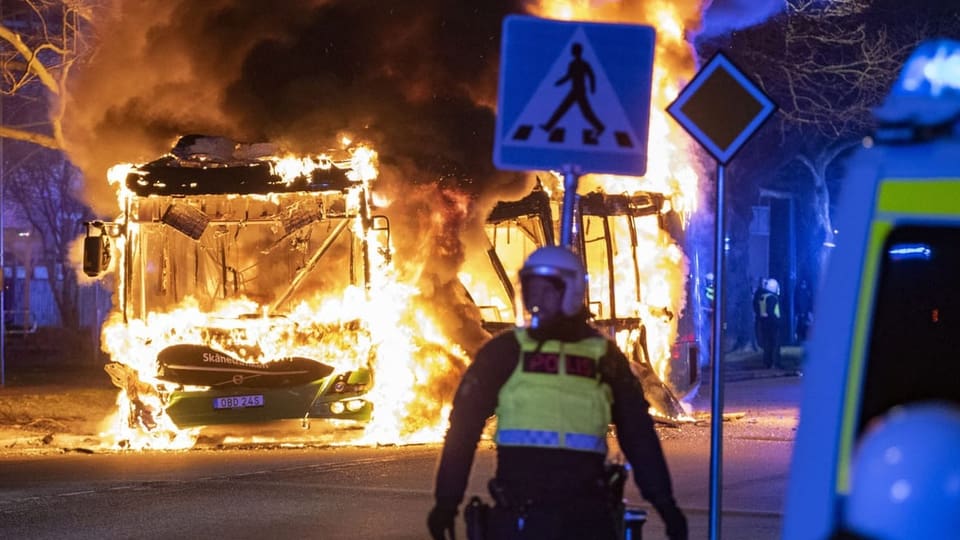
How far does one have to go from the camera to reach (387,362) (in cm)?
1475

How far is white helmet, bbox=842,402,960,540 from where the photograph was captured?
7.64 feet

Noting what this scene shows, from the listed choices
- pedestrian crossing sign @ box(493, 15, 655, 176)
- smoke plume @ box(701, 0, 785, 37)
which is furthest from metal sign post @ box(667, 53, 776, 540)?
smoke plume @ box(701, 0, 785, 37)

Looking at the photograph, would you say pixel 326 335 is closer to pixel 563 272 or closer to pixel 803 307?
pixel 563 272

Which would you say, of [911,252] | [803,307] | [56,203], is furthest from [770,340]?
[56,203]

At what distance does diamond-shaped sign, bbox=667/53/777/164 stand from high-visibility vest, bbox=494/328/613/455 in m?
1.90

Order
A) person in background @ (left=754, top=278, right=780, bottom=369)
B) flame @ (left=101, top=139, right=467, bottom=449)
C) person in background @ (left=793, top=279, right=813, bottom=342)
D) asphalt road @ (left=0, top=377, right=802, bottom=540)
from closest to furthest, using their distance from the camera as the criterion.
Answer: asphalt road @ (left=0, top=377, right=802, bottom=540) → flame @ (left=101, top=139, right=467, bottom=449) → person in background @ (left=754, top=278, right=780, bottom=369) → person in background @ (left=793, top=279, right=813, bottom=342)

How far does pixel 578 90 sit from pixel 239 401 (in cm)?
852

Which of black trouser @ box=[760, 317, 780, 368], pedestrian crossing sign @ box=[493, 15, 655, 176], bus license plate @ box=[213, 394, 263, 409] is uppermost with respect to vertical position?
pedestrian crossing sign @ box=[493, 15, 655, 176]

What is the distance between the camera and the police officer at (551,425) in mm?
4914

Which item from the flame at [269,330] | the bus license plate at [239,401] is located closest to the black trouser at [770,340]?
the flame at [269,330]

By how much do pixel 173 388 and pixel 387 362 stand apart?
2.11 meters

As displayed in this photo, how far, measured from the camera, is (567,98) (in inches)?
241

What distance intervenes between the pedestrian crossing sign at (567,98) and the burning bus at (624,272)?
354 inches

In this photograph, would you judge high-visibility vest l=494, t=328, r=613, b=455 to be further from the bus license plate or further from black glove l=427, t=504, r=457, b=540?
the bus license plate
